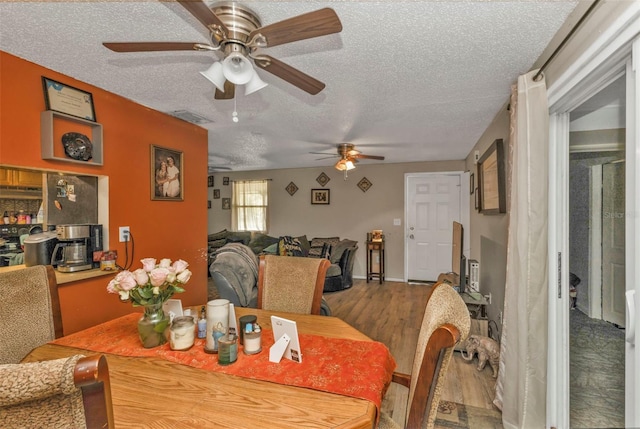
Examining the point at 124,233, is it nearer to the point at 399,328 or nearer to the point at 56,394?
the point at 56,394

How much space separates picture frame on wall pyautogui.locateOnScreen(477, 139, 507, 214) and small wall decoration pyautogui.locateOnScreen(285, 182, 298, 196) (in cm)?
373

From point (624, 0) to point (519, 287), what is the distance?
4.44 ft

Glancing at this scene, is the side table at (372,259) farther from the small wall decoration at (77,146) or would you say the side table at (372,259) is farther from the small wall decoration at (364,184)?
the small wall decoration at (77,146)

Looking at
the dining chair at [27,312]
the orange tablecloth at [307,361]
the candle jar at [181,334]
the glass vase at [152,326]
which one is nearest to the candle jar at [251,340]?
the orange tablecloth at [307,361]

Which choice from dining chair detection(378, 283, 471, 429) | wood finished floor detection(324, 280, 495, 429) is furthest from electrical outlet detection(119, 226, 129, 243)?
dining chair detection(378, 283, 471, 429)

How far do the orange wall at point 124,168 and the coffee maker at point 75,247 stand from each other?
121mm

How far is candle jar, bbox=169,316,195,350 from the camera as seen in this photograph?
1.29 m

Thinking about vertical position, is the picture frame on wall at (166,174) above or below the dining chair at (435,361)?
above

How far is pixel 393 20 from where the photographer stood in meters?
1.46

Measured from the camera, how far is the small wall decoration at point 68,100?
79.3 inches

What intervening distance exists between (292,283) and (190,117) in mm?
2080

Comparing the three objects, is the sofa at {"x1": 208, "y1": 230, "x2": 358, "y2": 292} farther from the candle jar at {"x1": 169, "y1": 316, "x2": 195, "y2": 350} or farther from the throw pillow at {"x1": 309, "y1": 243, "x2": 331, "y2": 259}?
the candle jar at {"x1": 169, "y1": 316, "x2": 195, "y2": 350}

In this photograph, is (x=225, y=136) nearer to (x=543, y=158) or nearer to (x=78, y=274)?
(x=78, y=274)

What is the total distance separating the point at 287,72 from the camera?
1.46 metres
